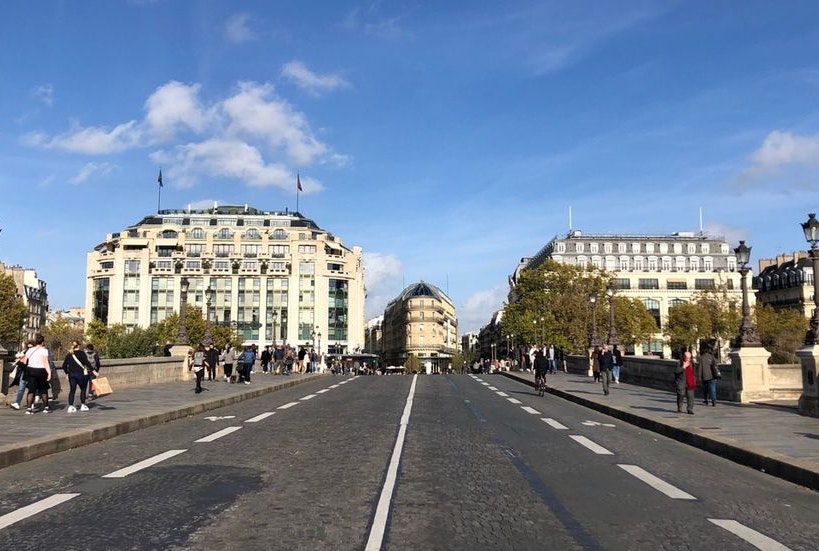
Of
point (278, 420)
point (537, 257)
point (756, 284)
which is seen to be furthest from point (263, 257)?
point (278, 420)

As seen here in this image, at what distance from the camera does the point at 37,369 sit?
15586 mm

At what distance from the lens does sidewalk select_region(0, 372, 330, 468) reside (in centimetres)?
1077

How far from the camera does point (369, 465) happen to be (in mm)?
9562

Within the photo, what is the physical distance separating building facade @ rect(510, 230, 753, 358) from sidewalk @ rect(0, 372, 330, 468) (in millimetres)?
90782

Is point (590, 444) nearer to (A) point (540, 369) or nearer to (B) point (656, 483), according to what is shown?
(B) point (656, 483)

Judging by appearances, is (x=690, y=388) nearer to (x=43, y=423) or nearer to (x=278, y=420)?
(x=278, y=420)

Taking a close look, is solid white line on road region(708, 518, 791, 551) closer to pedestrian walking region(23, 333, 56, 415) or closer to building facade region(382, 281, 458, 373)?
pedestrian walking region(23, 333, 56, 415)

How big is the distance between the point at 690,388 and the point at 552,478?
9669 mm

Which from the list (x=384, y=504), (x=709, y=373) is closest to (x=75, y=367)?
(x=384, y=504)

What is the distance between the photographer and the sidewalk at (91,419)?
35.3ft

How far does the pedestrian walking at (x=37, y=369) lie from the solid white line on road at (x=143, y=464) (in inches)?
241

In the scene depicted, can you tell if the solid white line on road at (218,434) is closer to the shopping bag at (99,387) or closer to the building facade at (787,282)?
the shopping bag at (99,387)

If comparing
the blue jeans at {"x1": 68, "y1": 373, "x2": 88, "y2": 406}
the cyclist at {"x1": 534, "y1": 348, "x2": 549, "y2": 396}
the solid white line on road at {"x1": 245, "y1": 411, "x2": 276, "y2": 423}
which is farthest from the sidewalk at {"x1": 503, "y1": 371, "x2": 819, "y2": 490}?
the blue jeans at {"x1": 68, "y1": 373, "x2": 88, "y2": 406}

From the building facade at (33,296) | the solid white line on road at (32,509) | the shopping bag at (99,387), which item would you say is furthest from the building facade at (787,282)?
the building facade at (33,296)
